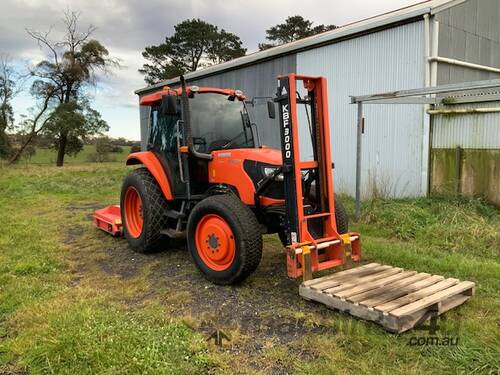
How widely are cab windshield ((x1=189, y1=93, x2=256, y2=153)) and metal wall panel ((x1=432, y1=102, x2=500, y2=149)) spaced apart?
4894 mm

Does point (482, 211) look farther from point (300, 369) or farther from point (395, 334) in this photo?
point (300, 369)

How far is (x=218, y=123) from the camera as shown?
5.36 m

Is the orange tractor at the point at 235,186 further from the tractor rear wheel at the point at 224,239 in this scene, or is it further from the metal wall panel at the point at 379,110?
the metal wall panel at the point at 379,110

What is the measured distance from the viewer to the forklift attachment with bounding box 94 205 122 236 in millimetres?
6742

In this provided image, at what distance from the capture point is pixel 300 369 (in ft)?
9.50

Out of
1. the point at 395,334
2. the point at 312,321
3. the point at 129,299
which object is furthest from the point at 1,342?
the point at 395,334

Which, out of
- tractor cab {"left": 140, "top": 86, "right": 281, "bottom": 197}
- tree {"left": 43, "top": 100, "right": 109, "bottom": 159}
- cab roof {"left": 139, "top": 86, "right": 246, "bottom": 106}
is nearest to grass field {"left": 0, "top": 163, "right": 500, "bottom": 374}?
tractor cab {"left": 140, "top": 86, "right": 281, "bottom": 197}

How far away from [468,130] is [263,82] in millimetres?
6421

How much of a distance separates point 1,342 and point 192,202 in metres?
2.60

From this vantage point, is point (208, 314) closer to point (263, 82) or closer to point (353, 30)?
point (353, 30)

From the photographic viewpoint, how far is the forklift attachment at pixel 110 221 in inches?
265

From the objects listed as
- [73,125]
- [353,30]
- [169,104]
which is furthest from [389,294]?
[73,125]

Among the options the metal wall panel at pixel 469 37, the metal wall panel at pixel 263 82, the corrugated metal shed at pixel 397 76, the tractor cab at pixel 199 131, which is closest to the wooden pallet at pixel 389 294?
the tractor cab at pixel 199 131

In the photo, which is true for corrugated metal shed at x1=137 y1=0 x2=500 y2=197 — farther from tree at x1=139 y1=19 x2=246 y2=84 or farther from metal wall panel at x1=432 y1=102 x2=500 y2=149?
tree at x1=139 y1=19 x2=246 y2=84
